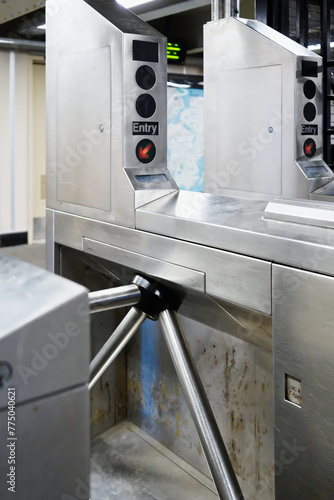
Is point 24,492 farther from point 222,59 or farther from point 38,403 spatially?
point 222,59

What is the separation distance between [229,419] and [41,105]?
12.2 ft

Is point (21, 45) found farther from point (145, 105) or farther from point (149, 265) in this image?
point (149, 265)

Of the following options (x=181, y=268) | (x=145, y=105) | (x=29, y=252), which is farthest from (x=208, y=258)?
(x=29, y=252)

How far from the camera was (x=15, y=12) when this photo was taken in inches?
79.0

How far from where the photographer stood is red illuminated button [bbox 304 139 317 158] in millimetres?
1995

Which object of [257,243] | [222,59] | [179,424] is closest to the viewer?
[257,243]

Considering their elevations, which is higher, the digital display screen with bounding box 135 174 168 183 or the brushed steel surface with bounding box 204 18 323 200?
the brushed steel surface with bounding box 204 18 323 200

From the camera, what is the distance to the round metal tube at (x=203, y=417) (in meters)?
1.07

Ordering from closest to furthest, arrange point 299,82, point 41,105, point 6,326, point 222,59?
point 6,326
point 299,82
point 222,59
point 41,105

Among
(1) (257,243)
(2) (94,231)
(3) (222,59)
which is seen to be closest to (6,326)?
(1) (257,243)

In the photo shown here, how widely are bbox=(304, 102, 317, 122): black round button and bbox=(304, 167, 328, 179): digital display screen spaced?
17 cm

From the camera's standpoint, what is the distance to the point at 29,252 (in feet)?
13.9

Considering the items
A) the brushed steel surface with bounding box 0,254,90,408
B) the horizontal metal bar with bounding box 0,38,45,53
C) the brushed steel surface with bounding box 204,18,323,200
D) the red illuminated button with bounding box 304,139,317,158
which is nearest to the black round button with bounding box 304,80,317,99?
the brushed steel surface with bounding box 204,18,323,200

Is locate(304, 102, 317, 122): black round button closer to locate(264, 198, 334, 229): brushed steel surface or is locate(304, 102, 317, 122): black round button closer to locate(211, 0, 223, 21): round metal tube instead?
locate(211, 0, 223, 21): round metal tube
